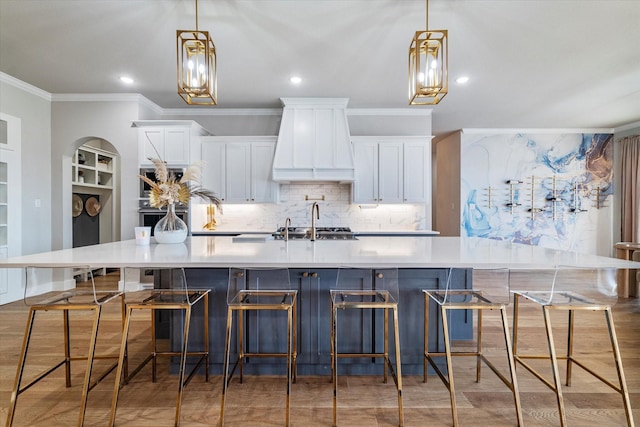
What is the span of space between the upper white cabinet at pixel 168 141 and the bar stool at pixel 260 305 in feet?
10.3

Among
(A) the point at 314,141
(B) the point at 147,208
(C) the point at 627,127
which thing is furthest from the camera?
(C) the point at 627,127

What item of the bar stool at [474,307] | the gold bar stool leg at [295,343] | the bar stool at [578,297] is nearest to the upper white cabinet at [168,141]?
the gold bar stool leg at [295,343]

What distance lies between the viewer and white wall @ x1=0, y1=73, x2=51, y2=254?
4.27 metres

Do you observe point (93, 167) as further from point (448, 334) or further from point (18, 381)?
point (448, 334)

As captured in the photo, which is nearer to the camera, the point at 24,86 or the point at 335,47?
the point at 335,47

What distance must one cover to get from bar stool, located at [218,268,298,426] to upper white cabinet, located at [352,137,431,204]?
322 cm

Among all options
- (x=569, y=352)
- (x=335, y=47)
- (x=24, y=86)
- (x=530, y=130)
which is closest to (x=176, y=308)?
(x=569, y=352)

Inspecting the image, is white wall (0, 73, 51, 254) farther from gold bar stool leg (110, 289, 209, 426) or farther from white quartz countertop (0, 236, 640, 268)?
gold bar stool leg (110, 289, 209, 426)

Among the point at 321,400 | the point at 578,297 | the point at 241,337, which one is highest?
the point at 578,297

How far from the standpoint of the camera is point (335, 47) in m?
3.32

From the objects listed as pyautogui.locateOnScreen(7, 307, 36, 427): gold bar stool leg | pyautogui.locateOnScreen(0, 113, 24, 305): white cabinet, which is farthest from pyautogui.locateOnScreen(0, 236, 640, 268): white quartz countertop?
pyautogui.locateOnScreen(0, 113, 24, 305): white cabinet

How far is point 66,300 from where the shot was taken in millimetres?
1892

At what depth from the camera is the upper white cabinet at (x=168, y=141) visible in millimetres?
4641

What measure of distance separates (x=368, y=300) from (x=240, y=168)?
11.5 feet
